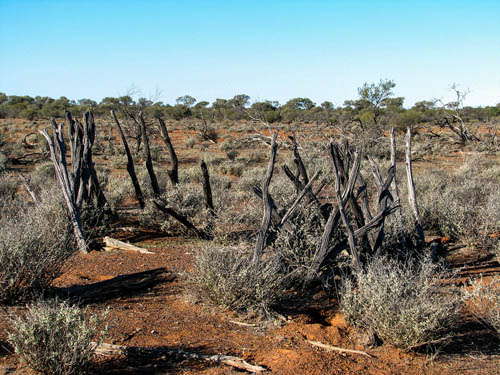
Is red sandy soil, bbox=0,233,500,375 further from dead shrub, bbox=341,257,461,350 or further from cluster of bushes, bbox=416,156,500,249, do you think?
cluster of bushes, bbox=416,156,500,249

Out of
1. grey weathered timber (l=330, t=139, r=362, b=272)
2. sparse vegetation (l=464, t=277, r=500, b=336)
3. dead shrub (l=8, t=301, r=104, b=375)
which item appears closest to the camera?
dead shrub (l=8, t=301, r=104, b=375)

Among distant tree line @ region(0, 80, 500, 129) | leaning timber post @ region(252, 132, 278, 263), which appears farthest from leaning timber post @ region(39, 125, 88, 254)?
distant tree line @ region(0, 80, 500, 129)

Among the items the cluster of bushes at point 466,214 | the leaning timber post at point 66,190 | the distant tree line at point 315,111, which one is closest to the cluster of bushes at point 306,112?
the distant tree line at point 315,111

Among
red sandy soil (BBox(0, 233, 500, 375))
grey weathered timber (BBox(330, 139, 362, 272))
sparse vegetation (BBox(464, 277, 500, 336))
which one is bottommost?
red sandy soil (BBox(0, 233, 500, 375))

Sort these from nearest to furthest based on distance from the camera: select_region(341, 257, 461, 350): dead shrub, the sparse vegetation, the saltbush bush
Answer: select_region(341, 257, 461, 350): dead shrub → the sparse vegetation → the saltbush bush

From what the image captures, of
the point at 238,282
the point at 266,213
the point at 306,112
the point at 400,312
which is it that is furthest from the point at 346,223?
the point at 306,112

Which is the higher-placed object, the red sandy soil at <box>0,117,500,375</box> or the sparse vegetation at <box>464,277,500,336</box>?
the sparse vegetation at <box>464,277,500,336</box>

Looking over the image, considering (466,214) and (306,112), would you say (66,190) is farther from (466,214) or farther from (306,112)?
(306,112)

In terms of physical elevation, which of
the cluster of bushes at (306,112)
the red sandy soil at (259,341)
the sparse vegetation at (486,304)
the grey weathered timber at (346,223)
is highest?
the cluster of bushes at (306,112)

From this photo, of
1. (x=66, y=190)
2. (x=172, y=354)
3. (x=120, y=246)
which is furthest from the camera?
(x=66, y=190)

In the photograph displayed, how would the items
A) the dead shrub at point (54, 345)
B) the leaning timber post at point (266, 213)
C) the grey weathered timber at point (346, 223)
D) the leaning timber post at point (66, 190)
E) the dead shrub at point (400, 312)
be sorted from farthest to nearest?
the leaning timber post at point (66, 190) → the leaning timber post at point (266, 213) → the grey weathered timber at point (346, 223) → the dead shrub at point (400, 312) → the dead shrub at point (54, 345)

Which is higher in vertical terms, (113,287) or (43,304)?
(43,304)

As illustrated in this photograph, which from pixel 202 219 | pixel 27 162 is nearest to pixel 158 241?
pixel 202 219

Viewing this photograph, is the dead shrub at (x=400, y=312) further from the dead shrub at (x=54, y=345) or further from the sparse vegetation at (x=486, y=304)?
the dead shrub at (x=54, y=345)
